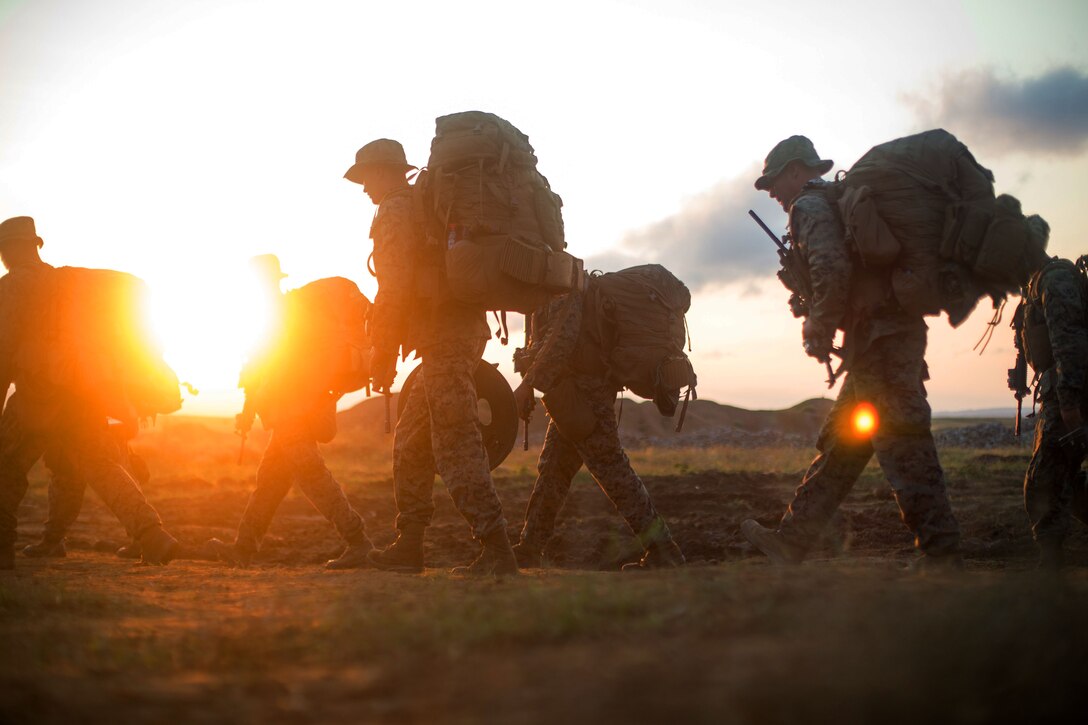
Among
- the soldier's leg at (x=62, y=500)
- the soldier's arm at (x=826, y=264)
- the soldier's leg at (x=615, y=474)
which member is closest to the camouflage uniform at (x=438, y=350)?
the soldier's leg at (x=615, y=474)

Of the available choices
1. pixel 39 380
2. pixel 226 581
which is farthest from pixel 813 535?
pixel 39 380

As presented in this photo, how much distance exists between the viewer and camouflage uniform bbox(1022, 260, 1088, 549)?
5.89 m

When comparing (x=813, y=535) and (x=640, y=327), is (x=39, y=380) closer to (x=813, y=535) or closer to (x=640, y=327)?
(x=640, y=327)

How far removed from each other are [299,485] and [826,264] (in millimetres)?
4327

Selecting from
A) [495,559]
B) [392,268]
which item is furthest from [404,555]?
[392,268]

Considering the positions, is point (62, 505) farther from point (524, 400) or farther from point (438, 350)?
point (438, 350)

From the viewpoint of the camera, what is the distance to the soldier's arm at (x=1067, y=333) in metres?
5.84

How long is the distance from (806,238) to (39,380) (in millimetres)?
6015

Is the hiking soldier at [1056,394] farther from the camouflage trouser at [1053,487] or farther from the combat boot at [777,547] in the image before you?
the combat boot at [777,547]

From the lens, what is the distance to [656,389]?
22.1 feet

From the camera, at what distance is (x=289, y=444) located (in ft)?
23.3

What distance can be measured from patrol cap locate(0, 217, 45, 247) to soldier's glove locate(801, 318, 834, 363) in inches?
254

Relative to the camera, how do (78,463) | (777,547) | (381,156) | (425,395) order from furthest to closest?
(78,463)
(381,156)
(425,395)
(777,547)

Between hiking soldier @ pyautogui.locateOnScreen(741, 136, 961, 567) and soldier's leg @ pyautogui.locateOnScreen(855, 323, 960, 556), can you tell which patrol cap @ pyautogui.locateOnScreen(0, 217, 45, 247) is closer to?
hiking soldier @ pyautogui.locateOnScreen(741, 136, 961, 567)
